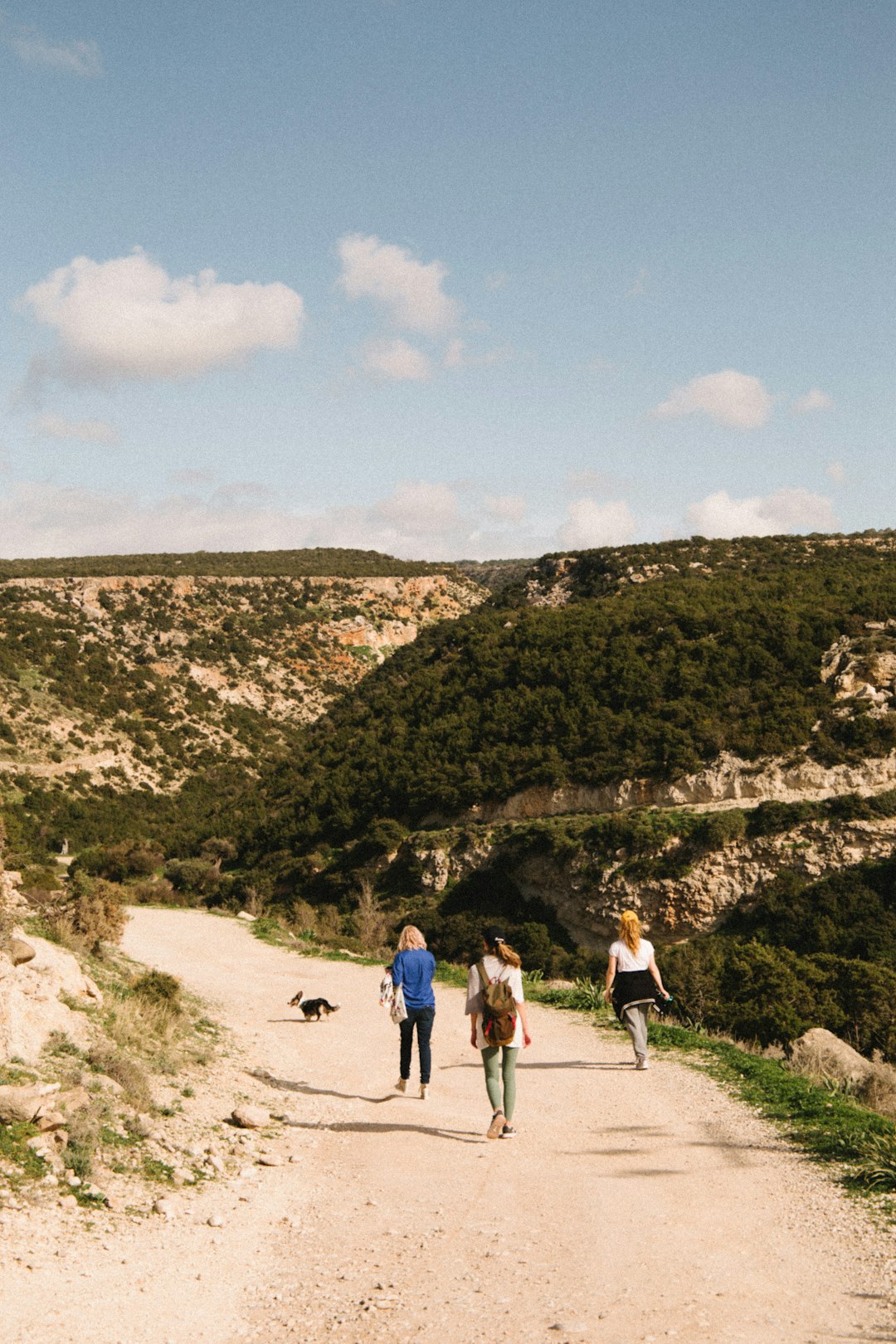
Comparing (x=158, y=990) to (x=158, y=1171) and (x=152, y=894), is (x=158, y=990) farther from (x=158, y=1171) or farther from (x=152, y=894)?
(x=152, y=894)

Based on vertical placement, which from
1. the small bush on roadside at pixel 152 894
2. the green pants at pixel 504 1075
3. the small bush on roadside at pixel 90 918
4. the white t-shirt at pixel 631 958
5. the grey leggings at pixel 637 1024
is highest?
the white t-shirt at pixel 631 958

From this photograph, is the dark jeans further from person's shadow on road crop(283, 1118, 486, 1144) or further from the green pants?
the green pants

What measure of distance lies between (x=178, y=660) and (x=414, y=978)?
63.9 metres

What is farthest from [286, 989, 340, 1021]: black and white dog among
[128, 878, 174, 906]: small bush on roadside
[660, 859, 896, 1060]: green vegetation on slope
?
[128, 878, 174, 906]: small bush on roadside

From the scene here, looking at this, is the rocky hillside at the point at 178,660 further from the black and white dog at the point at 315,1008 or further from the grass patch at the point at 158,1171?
the grass patch at the point at 158,1171

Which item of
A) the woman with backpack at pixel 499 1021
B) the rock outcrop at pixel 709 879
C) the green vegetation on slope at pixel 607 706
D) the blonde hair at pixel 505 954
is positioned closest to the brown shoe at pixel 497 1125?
the woman with backpack at pixel 499 1021

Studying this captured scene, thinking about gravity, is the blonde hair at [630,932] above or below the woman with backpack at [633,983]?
above

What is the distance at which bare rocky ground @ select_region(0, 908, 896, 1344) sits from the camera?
4793 mm

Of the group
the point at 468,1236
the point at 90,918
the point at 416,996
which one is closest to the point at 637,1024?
the point at 416,996

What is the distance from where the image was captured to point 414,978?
9.19 meters

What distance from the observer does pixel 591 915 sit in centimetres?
2947

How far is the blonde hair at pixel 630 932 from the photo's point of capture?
1057 cm

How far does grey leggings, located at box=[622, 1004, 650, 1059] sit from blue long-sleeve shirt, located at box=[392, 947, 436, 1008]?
2613 millimetres

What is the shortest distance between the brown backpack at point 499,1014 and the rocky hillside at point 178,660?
47514mm
